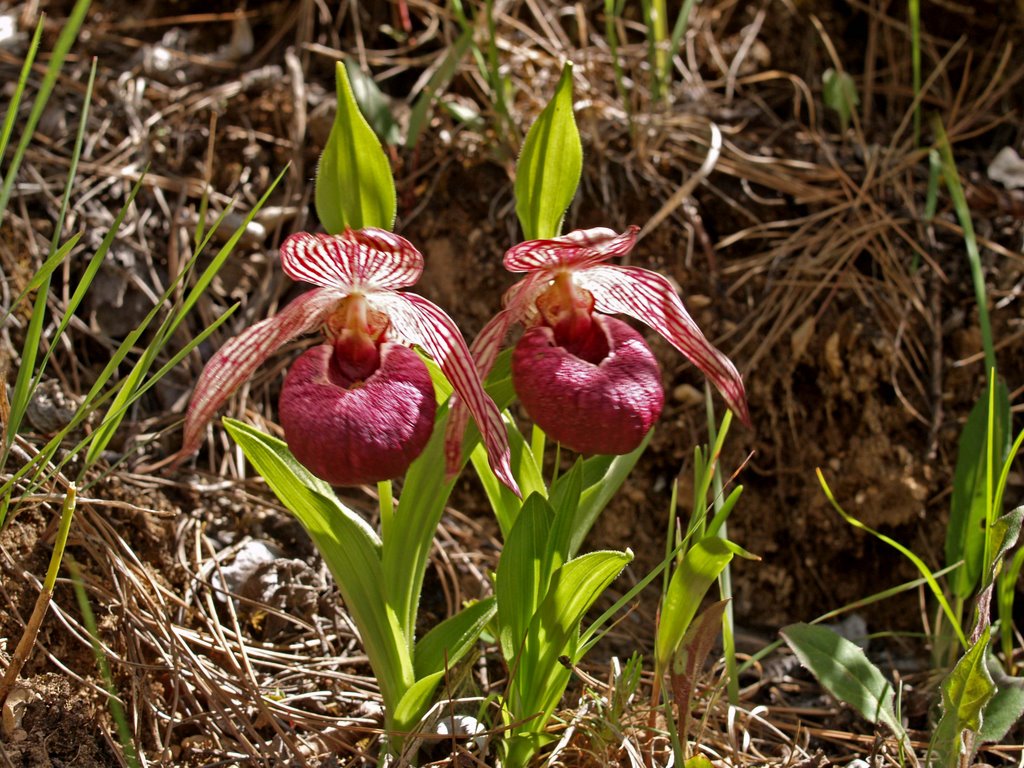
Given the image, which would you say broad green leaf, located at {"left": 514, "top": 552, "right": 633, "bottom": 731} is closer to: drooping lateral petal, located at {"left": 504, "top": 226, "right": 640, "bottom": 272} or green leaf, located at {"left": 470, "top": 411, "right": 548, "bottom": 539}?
green leaf, located at {"left": 470, "top": 411, "right": 548, "bottom": 539}

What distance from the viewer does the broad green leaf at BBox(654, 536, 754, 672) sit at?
1.38m

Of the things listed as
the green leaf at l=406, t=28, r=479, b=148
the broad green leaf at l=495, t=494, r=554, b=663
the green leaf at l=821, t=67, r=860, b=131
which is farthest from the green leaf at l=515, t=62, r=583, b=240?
the green leaf at l=821, t=67, r=860, b=131

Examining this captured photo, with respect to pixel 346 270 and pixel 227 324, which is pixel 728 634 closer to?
pixel 346 270

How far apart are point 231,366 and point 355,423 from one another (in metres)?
0.24

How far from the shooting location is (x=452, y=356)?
1443mm

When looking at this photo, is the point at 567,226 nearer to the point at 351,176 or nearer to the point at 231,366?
the point at 351,176

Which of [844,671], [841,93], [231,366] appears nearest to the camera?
[231,366]

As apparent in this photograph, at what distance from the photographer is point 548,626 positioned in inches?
57.7

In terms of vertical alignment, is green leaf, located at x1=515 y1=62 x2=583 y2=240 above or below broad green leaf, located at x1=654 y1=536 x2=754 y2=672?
above

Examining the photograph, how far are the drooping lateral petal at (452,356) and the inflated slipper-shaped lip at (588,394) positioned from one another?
6 centimetres

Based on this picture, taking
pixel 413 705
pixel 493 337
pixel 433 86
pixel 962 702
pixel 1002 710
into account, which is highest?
pixel 433 86

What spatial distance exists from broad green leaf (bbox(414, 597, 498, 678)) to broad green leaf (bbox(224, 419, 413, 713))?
30 mm

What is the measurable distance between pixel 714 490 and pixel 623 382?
0.66 m

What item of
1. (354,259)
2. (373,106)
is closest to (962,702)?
(354,259)
